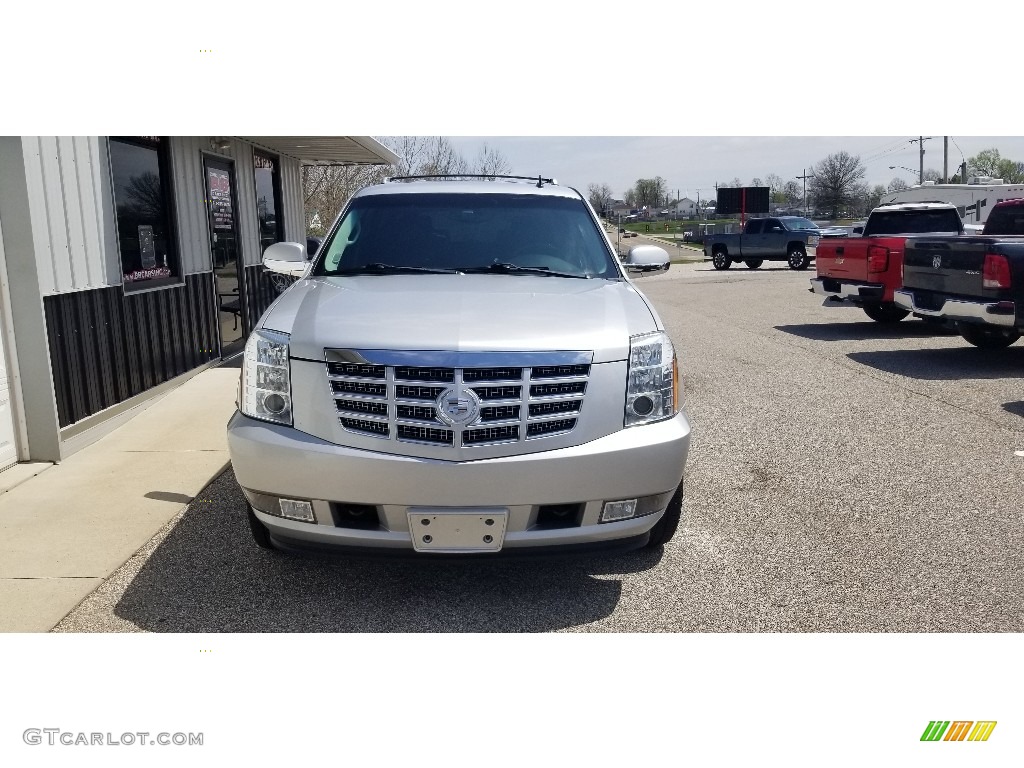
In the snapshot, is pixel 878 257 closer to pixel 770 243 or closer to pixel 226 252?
pixel 226 252

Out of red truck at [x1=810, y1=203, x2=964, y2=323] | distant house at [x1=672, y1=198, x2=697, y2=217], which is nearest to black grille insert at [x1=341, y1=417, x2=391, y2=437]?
red truck at [x1=810, y1=203, x2=964, y2=323]

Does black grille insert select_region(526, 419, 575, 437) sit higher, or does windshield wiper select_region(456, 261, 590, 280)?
windshield wiper select_region(456, 261, 590, 280)

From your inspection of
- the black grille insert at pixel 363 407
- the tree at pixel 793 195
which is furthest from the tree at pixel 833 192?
the black grille insert at pixel 363 407

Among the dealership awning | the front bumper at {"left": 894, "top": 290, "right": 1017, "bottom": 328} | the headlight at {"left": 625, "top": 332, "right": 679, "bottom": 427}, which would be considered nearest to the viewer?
the headlight at {"left": 625, "top": 332, "right": 679, "bottom": 427}

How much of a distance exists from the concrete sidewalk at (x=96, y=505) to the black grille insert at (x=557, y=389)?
225cm

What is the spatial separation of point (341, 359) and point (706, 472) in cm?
317

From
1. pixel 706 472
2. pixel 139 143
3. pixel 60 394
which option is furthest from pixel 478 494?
pixel 139 143

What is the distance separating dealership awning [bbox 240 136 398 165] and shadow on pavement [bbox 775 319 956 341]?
664 cm

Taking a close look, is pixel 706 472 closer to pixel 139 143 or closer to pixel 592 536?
pixel 592 536

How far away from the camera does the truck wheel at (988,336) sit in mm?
10769

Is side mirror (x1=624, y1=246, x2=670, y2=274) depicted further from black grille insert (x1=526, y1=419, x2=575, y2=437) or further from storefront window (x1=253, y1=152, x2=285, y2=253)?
storefront window (x1=253, y1=152, x2=285, y2=253)

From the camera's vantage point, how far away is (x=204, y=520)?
16.5ft

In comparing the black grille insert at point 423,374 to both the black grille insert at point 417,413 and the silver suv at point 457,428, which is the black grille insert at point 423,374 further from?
the black grille insert at point 417,413

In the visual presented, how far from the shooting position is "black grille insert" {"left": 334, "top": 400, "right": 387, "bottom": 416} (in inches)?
141
